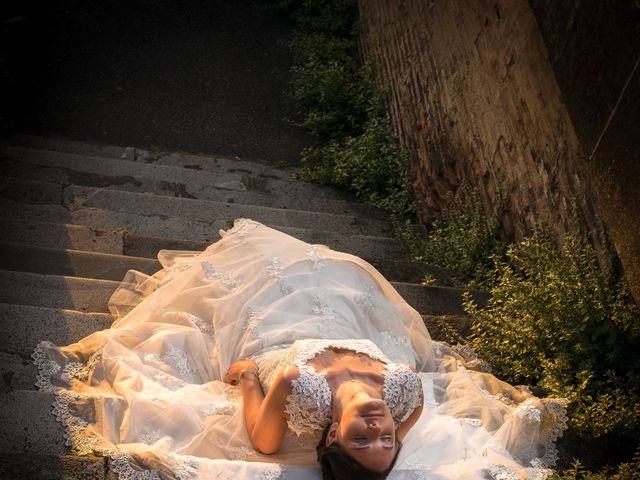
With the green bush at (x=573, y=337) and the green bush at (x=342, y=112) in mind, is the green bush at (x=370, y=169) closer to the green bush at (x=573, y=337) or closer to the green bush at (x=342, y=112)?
the green bush at (x=342, y=112)

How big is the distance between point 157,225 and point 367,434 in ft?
9.88

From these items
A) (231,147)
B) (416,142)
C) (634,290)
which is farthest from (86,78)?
(634,290)

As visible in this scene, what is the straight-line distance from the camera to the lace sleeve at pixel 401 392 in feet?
12.1

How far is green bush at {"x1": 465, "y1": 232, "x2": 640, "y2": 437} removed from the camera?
4.00 metres

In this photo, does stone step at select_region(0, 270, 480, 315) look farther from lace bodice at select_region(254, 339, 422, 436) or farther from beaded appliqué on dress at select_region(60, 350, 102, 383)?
lace bodice at select_region(254, 339, 422, 436)

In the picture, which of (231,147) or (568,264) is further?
(231,147)

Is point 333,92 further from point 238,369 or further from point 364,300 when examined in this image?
point 238,369

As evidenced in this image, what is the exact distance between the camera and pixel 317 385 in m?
3.62

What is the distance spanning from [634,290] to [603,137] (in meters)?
0.80

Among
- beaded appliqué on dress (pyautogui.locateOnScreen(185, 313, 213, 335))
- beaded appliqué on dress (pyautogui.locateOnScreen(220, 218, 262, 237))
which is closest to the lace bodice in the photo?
beaded appliqué on dress (pyautogui.locateOnScreen(185, 313, 213, 335))

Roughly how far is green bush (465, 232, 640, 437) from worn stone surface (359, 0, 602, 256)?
378 millimetres

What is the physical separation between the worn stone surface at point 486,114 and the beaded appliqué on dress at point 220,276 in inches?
73.5

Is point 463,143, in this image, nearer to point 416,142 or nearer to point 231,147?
point 416,142

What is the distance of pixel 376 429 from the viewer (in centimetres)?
339
